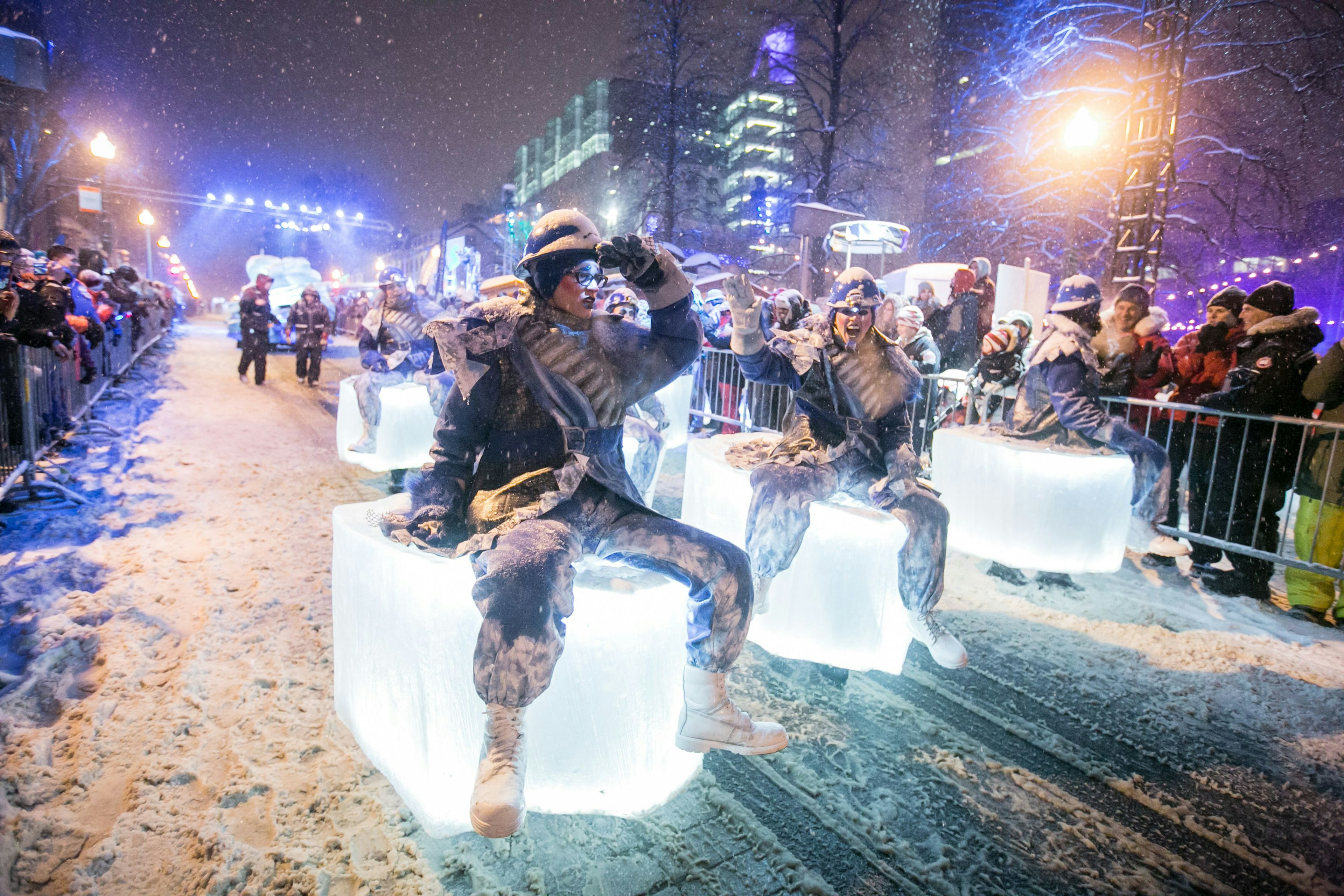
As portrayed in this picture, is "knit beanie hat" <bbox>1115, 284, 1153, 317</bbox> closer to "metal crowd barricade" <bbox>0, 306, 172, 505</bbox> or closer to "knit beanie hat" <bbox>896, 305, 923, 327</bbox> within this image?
"knit beanie hat" <bbox>896, 305, 923, 327</bbox>

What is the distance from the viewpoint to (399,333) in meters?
7.41

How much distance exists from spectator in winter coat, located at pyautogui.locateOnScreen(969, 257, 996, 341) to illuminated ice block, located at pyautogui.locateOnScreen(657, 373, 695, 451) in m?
3.59

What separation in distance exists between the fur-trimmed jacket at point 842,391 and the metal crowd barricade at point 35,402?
231 inches

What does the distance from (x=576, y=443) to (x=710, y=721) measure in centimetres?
109

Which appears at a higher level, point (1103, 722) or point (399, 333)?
point (399, 333)

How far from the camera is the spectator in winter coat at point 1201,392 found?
5.57 metres

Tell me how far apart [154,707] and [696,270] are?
13111mm

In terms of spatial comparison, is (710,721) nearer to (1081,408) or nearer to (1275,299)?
(1081,408)

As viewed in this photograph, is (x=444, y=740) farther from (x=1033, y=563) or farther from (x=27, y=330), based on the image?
(x=27, y=330)

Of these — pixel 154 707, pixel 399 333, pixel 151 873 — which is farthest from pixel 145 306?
pixel 151 873


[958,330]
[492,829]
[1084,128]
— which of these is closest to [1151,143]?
[1084,128]

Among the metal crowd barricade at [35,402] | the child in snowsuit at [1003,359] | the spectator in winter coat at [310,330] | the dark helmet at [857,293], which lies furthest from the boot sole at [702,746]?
the spectator in winter coat at [310,330]

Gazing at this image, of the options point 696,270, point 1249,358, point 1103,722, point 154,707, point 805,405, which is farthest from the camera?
point 696,270

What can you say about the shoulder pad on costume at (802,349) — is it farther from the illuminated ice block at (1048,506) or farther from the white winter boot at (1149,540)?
the white winter boot at (1149,540)
